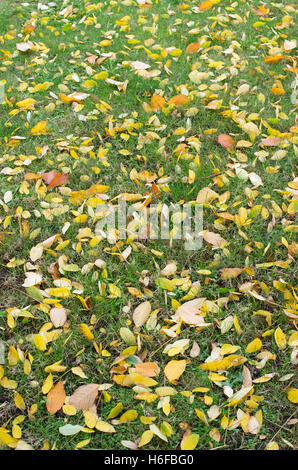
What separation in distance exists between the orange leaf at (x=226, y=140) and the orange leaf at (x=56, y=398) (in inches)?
71.7

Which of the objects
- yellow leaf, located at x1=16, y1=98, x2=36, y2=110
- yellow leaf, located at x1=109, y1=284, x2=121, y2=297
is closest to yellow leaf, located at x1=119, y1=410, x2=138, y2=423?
yellow leaf, located at x1=109, y1=284, x2=121, y2=297

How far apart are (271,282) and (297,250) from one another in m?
0.24

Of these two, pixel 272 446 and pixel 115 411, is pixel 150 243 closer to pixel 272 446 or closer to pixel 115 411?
pixel 115 411

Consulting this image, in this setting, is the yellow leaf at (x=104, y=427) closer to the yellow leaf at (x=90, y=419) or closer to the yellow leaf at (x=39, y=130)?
the yellow leaf at (x=90, y=419)

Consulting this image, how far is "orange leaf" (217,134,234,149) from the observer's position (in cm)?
283

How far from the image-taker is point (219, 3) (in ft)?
14.0

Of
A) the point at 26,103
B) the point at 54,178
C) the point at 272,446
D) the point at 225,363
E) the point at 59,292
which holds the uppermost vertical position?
the point at 26,103

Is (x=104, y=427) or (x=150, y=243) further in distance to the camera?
(x=150, y=243)

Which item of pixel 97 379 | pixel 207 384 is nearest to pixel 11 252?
pixel 97 379

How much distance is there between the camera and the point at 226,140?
9.36 feet

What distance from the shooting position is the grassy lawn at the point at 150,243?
69.5 inches

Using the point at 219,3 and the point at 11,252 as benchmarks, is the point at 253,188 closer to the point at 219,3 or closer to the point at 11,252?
the point at 11,252

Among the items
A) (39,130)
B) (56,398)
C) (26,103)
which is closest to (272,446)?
(56,398)

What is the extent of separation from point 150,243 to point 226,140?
3.24 ft
